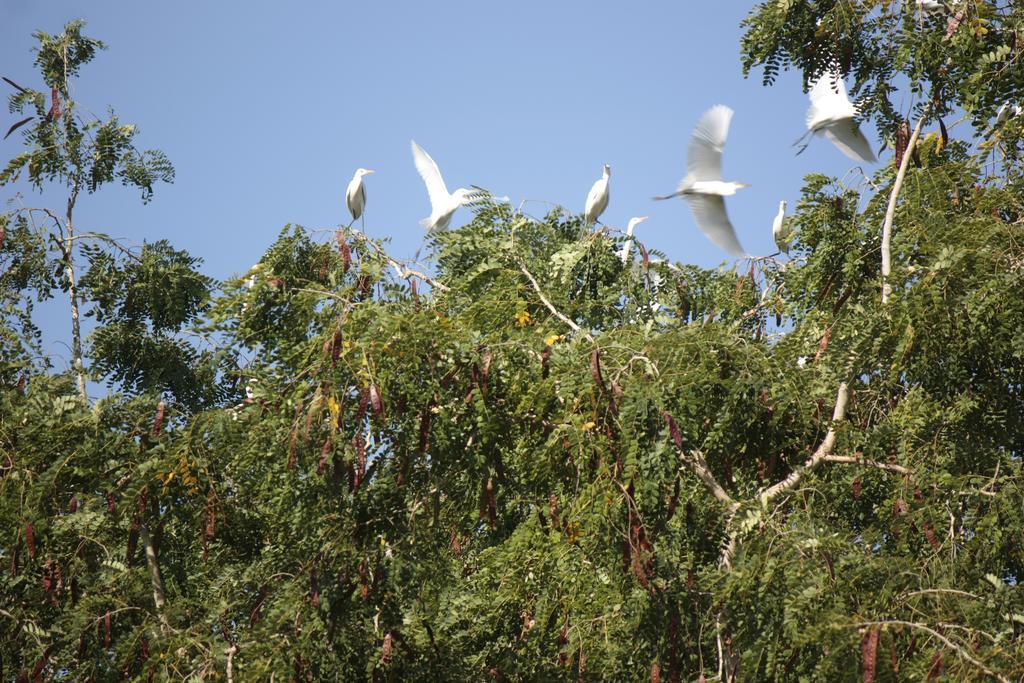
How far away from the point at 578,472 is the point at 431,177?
759cm

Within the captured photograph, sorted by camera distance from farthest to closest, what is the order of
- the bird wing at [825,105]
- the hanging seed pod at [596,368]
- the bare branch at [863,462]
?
1. the bird wing at [825,105]
2. the bare branch at [863,462]
3. the hanging seed pod at [596,368]

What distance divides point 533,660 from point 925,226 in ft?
7.74

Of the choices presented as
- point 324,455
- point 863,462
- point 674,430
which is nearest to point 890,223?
point 863,462

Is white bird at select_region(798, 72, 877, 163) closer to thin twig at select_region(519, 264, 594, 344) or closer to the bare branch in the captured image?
thin twig at select_region(519, 264, 594, 344)

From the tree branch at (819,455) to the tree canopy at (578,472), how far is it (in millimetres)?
42

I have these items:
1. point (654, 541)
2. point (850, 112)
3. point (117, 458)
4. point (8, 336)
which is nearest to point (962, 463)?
point (654, 541)

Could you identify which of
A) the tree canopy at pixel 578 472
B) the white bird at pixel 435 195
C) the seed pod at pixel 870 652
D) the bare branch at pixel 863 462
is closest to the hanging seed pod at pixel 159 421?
the tree canopy at pixel 578 472

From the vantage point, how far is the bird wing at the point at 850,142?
24.2 feet

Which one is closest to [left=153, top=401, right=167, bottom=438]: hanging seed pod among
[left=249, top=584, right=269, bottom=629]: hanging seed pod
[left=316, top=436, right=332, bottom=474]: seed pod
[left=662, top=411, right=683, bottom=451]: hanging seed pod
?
[left=249, top=584, right=269, bottom=629]: hanging seed pod

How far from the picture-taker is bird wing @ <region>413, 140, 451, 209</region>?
11.5m

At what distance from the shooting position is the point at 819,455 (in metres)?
4.95

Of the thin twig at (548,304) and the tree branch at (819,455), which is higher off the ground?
the thin twig at (548,304)

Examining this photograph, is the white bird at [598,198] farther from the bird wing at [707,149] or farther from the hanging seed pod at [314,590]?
the hanging seed pod at [314,590]

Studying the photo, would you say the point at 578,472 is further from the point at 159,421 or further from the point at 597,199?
the point at 597,199
